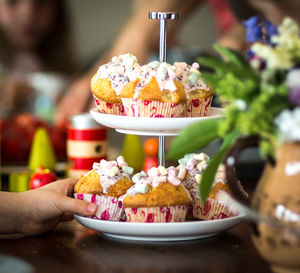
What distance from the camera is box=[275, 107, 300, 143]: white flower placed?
0.89 metres

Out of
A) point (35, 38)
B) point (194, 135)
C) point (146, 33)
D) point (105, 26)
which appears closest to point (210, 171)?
point (194, 135)

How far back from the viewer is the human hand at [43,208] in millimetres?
1255

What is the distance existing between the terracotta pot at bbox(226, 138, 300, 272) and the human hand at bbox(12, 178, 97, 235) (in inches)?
15.7

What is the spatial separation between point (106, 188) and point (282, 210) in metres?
0.42

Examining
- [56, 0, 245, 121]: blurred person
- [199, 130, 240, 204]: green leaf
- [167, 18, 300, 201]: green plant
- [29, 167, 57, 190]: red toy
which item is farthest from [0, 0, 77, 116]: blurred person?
[167, 18, 300, 201]: green plant

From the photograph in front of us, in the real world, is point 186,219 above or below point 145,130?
below

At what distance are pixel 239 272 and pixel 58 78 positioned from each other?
389 cm

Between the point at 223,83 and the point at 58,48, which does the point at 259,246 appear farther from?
the point at 58,48

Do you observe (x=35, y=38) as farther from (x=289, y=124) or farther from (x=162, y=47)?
(x=289, y=124)

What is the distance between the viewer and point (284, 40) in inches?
37.1

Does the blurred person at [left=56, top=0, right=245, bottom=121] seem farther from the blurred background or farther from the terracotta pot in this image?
the blurred background

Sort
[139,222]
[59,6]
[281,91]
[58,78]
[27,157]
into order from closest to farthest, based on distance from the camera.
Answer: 1. [281,91]
2. [139,222]
3. [27,157]
4. [58,78]
5. [59,6]

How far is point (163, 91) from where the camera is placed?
127 cm

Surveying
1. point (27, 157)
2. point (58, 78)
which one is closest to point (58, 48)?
point (58, 78)
